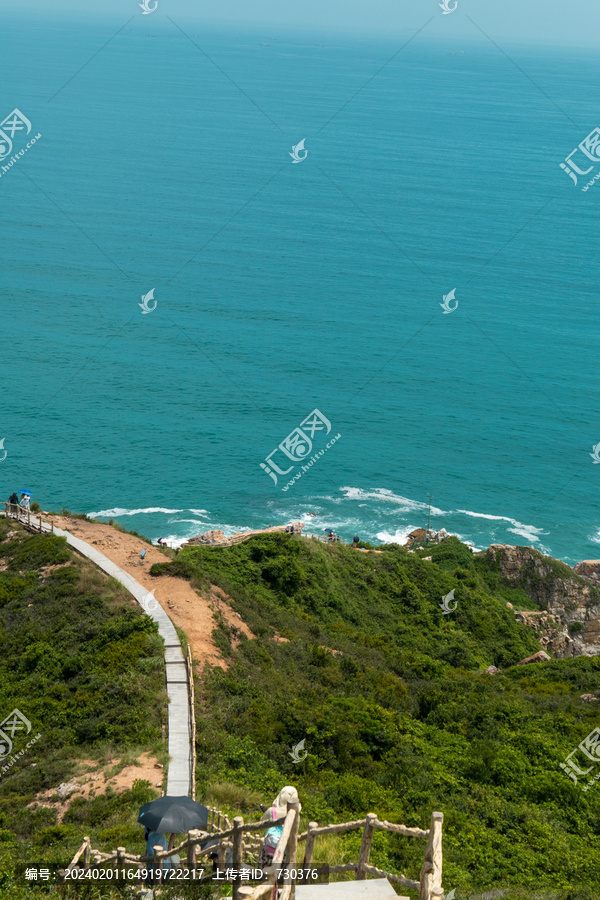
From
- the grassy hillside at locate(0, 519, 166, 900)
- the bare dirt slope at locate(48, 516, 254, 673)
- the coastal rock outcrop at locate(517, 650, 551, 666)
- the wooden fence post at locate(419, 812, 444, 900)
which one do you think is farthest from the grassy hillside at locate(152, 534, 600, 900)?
the wooden fence post at locate(419, 812, 444, 900)

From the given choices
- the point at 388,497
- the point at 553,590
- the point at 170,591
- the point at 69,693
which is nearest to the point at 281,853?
the point at 69,693

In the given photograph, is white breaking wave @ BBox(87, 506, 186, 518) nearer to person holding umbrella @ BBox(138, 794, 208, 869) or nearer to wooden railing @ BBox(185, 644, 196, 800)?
wooden railing @ BBox(185, 644, 196, 800)

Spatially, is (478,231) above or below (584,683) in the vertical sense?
above

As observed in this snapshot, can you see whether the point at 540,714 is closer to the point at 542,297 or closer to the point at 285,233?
the point at 542,297

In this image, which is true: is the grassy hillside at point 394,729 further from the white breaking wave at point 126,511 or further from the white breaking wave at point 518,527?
the white breaking wave at point 518,527

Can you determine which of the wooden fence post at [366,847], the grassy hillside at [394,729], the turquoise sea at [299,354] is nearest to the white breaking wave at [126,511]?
the turquoise sea at [299,354]

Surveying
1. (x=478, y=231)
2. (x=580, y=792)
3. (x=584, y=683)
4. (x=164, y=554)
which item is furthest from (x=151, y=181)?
(x=580, y=792)
